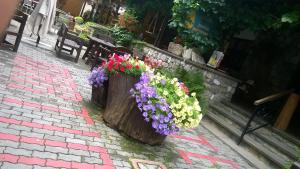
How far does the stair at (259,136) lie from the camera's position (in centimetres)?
641

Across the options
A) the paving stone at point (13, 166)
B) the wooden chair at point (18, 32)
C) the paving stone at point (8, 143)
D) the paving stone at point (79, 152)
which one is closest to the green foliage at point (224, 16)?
the wooden chair at point (18, 32)

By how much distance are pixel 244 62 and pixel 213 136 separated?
14.9ft

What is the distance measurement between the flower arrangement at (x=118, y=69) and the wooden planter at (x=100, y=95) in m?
0.09

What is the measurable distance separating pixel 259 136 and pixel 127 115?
3.86 meters

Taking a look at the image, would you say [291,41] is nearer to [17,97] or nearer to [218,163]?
[218,163]

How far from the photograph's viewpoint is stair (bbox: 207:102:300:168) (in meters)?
6.41

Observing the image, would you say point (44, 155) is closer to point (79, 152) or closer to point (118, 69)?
point (79, 152)

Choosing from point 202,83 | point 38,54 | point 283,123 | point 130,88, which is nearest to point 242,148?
point 283,123

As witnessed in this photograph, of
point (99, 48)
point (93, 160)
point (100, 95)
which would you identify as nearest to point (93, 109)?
point (100, 95)

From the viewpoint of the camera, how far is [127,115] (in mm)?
4820

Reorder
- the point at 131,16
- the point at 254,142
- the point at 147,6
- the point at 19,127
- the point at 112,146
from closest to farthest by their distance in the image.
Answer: the point at 19,127, the point at 112,146, the point at 254,142, the point at 147,6, the point at 131,16

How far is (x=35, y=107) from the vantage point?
4.71 meters

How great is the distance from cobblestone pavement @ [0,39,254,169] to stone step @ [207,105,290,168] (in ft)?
1.67

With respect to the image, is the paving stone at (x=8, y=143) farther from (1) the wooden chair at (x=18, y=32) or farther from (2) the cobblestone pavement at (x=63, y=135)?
(1) the wooden chair at (x=18, y=32)
